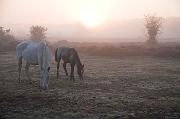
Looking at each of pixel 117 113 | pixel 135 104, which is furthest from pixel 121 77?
pixel 117 113

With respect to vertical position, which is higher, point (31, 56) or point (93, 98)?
point (31, 56)

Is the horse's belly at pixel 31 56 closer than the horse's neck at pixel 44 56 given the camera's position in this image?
No

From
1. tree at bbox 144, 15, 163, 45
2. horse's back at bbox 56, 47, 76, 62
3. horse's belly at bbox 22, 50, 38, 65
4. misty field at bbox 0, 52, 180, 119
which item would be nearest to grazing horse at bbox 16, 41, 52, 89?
horse's belly at bbox 22, 50, 38, 65

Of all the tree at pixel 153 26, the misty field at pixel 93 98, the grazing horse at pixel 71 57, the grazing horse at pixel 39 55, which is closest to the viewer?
the misty field at pixel 93 98

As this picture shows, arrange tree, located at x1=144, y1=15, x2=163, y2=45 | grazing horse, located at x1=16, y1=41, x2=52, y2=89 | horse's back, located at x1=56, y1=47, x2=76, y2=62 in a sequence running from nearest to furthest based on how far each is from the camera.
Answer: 1. grazing horse, located at x1=16, y1=41, x2=52, y2=89
2. horse's back, located at x1=56, y1=47, x2=76, y2=62
3. tree, located at x1=144, y1=15, x2=163, y2=45

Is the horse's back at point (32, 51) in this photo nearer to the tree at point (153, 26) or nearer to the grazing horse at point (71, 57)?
the grazing horse at point (71, 57)

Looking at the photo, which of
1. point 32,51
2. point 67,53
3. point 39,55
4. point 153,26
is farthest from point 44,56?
point 153,26

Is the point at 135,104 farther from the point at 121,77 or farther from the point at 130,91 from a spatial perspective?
the point at 121,77

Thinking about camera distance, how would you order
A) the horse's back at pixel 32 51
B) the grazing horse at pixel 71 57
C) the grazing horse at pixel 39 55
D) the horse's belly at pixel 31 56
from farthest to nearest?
the grazing horse at pixel 71 57, the horse's belly at pixel 31 56, the horse's back at pixel 32 51, the grazing horse at pixel 39 55

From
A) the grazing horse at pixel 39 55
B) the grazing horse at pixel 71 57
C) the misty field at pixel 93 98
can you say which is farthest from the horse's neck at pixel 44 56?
the grazing horse at pixel 71 57

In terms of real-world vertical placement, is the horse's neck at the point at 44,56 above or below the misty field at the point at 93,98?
above

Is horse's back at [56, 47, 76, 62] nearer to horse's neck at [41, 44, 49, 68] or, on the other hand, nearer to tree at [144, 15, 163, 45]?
horse's neck at [41, 44, 49, 68]

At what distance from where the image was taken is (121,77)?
23.5 meters

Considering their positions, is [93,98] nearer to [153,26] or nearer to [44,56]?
[44,56]
